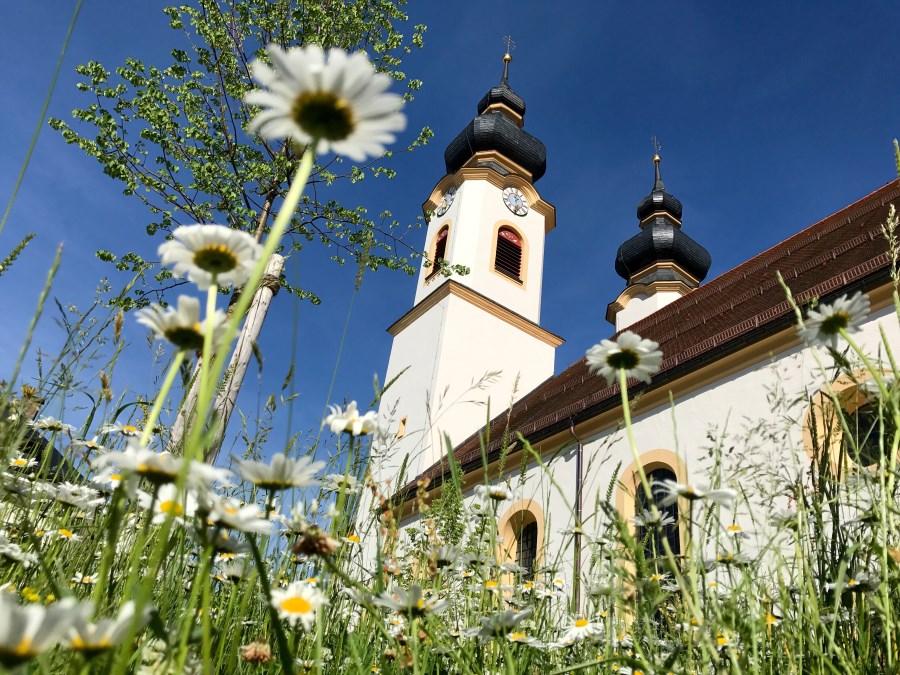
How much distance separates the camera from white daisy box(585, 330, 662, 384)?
1314 mm

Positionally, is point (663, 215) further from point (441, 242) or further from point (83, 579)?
point (83, 579)

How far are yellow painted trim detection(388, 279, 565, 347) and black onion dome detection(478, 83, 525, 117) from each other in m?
14.2

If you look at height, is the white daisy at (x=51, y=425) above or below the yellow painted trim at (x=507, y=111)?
below

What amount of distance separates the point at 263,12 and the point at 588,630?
1011cm

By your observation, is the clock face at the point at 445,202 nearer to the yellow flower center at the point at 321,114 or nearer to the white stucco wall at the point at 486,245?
the white stucco wall at the point at 486,245

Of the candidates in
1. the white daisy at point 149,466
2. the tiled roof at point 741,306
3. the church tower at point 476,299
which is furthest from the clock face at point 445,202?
the white daisy at point 149,466

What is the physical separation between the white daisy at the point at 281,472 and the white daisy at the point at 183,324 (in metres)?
0.17

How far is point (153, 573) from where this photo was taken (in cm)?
65

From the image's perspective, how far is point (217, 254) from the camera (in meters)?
0.92

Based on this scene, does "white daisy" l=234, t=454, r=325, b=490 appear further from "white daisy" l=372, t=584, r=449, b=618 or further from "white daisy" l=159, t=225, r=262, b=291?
"white daisy" l=372, t=584, r=449, b=618

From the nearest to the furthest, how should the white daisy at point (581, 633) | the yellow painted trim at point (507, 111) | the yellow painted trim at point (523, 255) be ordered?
the white daisy at point (581, 633) → the yellow painted trim at point (523, 255) → the yellow painted trim at point (507, 111)

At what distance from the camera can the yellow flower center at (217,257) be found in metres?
0.92

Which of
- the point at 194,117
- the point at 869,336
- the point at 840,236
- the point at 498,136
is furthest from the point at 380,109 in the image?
the point at 498,136

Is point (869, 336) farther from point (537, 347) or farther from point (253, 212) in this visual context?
point (537, 347)
